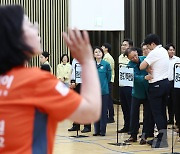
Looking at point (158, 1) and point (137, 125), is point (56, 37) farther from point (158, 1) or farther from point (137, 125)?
point (137, 125)

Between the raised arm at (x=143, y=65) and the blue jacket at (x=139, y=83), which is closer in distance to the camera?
the raised arm at (x=143, y=65)

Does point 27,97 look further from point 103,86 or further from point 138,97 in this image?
point 103,86

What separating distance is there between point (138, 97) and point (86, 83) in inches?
240

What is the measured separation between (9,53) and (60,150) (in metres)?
5.84

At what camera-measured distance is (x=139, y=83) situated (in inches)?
306

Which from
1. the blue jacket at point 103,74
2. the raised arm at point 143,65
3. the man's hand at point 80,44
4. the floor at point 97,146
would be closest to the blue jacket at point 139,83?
the raised arm at point 143,65

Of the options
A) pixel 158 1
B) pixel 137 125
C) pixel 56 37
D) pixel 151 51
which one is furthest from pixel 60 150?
pixel 158 1

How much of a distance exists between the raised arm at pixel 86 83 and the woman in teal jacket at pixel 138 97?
580 centimetres

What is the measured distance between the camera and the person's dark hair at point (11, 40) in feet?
5.88

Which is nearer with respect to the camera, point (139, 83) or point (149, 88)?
point (149, 88)

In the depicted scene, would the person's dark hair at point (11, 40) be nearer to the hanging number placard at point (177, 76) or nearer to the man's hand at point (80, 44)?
the man's hand at point (80, 44)

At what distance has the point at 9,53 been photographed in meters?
1.80

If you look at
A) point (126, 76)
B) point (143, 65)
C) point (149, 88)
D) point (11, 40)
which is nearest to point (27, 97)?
point (11, 40)

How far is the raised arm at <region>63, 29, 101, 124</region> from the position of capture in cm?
180
